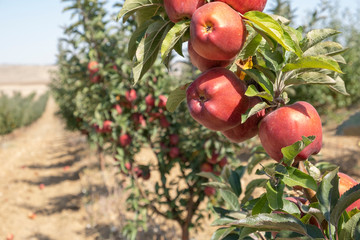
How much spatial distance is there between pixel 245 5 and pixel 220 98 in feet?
0.69

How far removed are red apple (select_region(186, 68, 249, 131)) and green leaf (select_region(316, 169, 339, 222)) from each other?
0.23 m

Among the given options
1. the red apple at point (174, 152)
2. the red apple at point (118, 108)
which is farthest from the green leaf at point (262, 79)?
the red apple at point (118, 108)

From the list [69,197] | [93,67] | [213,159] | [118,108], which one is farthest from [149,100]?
[69,197]

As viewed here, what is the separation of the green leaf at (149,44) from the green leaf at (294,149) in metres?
0.39

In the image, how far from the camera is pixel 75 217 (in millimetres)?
4883

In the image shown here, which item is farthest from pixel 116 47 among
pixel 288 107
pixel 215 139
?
pixel 288 107

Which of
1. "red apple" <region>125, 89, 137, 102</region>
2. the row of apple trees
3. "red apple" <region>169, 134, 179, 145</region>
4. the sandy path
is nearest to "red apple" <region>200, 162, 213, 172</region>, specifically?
the row of apple trees

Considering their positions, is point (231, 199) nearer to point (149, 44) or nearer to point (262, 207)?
point (262, 207)

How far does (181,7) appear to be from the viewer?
0.67 m

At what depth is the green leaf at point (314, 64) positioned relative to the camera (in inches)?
24.2

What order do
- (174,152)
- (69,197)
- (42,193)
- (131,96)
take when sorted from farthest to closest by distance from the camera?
1. (42,193)
2. (69,197)
3. (131,96)
4. (174,152)

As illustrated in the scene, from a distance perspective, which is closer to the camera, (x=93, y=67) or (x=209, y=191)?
(x=209, y=191)

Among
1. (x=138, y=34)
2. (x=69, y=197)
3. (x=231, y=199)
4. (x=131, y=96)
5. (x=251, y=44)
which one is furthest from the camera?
(x=69, y=197)

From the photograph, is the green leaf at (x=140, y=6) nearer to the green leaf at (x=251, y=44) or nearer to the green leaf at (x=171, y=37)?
the green leaf at (x=171, y=37)
